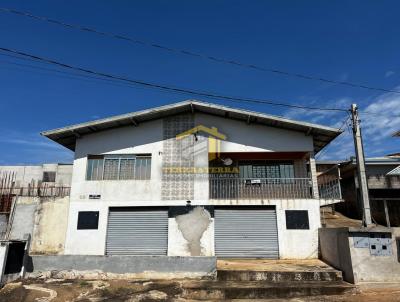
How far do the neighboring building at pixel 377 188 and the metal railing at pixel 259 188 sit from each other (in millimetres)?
3137

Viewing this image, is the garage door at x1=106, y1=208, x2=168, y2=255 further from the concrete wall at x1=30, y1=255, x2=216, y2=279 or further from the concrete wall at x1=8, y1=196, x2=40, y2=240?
the concrete wall at x1=8, y1=196, x2=40, y2=240

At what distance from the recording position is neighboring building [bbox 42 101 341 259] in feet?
47.3

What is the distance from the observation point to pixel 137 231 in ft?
48.7

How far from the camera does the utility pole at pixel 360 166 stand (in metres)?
10.6

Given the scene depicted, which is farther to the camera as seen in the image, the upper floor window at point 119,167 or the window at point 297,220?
the upper floor window at point 119,167

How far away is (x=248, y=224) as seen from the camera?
14.8 meters

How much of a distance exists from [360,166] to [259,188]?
5.66 m

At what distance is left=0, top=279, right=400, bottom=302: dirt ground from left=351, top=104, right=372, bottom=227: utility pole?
2286mm

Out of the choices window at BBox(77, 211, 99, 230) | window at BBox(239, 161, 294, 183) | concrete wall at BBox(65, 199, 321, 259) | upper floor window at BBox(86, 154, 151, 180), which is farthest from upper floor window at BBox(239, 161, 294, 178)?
window at BBox(77, 211, 99, 230)

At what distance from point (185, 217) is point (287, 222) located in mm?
4541

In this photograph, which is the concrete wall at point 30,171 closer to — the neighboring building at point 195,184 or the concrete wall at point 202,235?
the neighboring building at point 195,184

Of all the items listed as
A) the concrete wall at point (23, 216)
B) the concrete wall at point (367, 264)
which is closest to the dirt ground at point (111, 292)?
the concrete wall at point (367, 264)

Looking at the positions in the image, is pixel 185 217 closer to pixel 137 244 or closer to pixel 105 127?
pixel 137 244

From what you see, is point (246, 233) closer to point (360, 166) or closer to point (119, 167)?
point (360, 166)
